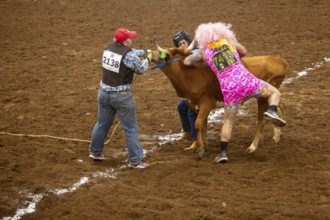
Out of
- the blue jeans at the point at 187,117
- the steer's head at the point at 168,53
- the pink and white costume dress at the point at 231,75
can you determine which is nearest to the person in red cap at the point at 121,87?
the steer's head at the point at 168,53

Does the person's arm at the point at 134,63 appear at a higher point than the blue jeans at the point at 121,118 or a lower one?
higher

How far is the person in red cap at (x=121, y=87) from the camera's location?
8312 mm

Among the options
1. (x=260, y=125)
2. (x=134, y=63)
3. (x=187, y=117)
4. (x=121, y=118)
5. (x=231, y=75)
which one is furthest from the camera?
(x=187, y=117)

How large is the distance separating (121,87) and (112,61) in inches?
15.3

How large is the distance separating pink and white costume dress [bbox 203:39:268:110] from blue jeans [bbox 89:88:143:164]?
1.28 meters

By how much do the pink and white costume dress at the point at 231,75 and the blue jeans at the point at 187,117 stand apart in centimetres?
111

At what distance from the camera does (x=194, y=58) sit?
872 centimetres

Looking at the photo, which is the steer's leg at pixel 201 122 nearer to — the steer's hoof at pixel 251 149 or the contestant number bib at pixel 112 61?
the steer's hoof at pixel 251 149

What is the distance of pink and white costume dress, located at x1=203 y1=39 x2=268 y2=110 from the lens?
845 cm

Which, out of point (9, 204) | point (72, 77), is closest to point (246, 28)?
point (72, 77)

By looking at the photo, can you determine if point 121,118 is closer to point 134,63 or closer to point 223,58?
point 134,63

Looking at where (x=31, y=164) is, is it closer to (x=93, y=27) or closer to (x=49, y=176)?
(x=49, y=176)

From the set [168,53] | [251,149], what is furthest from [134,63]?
[251,149]

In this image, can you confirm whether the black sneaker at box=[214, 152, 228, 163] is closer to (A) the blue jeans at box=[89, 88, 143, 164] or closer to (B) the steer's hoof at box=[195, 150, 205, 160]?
(B) the steer's hoof at box=[195, 150, 205, 160]
